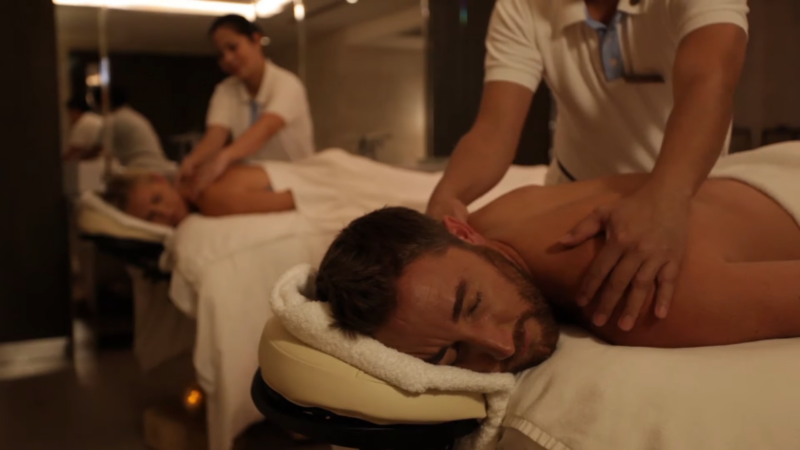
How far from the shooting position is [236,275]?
5.67ft

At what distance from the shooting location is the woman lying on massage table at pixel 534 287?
0.77 metres

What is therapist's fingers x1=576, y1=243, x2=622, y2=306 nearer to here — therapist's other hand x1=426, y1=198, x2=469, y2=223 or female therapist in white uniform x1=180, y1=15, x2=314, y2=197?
therapist's other hand x1=426, y1=198, x2=469, y2=223

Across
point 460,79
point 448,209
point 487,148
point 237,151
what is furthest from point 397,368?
point 460,79

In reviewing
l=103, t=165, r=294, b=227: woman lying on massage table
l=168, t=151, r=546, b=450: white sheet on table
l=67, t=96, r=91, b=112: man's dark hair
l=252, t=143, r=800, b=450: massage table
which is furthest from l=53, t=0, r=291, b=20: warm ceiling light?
l=252, t=143, r=800, b=450: massage table

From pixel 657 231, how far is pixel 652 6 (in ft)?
1.66

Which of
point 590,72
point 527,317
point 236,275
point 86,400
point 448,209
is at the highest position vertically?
point 590,72

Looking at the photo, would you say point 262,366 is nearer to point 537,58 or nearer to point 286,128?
point 537,58

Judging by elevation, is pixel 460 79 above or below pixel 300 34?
below

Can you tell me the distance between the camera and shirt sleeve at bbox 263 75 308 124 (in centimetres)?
239

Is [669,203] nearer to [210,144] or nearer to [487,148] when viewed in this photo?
[487,148]

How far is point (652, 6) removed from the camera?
109cm

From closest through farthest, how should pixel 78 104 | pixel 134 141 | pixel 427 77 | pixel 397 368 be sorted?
1. pixel 397 368
2. pixel 78 104
3. pixel 134 141
4. pixel 427 77

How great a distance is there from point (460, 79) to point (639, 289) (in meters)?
2.95

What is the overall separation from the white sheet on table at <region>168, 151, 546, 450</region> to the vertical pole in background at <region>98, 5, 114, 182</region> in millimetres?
1202
